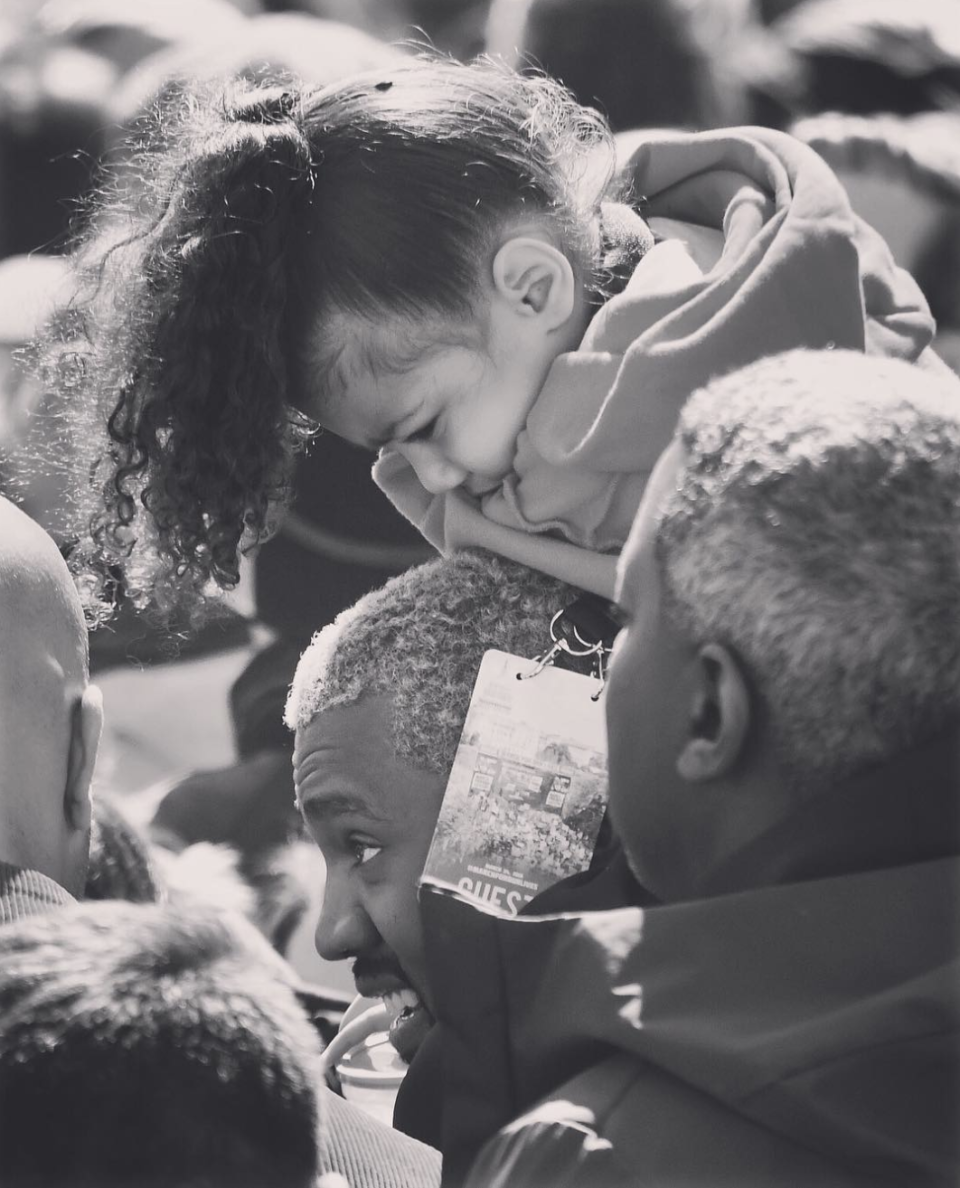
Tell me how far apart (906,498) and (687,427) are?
211 mm

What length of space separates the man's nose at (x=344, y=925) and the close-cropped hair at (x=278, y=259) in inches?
18.3

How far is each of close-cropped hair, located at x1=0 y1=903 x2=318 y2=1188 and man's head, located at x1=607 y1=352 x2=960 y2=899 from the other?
0.36 metres

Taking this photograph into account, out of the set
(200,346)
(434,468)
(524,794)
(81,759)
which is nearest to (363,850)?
(524,794)

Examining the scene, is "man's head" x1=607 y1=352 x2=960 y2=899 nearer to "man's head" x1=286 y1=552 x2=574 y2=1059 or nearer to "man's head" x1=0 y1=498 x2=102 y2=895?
"man's head" x1=286 y1=552 x2=574 y2=1059

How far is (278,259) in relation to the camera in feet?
6.07

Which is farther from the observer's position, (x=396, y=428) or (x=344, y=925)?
(x=396, y=428)

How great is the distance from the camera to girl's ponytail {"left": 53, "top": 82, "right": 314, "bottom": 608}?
186cm

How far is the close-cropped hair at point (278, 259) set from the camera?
183 centimetres

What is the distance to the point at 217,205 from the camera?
1.87 meters

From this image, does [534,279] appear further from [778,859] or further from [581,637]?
[778,859]

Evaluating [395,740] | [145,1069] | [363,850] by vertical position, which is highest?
[145,1069]

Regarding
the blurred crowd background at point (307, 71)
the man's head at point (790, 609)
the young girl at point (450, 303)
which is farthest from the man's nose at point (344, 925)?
the blurred crowd background at point (307, 71)

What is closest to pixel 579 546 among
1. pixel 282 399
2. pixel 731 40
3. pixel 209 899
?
pixel 282 399

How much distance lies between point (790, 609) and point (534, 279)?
2.70 feet
